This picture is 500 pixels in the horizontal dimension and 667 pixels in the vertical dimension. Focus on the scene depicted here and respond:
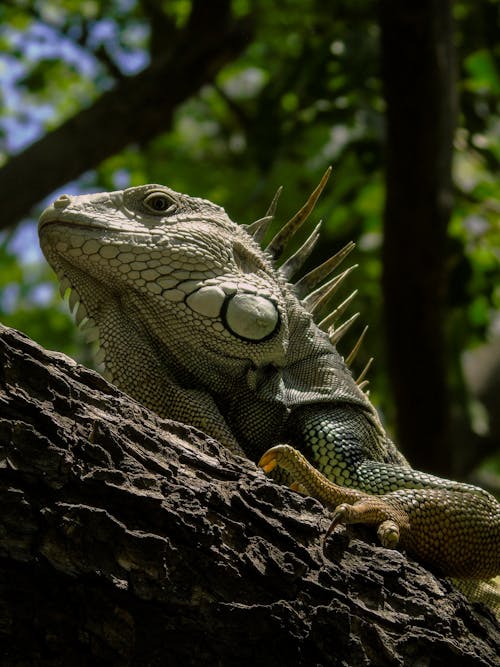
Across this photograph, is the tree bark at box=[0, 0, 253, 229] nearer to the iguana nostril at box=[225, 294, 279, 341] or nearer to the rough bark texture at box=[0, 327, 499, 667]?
the iguana nostril at box=[225, 294, 279, 341]

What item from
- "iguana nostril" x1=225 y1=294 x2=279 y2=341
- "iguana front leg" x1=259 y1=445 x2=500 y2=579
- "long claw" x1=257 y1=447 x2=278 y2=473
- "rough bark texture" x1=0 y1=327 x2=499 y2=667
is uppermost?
"iguana nostril" x1=225 y1=294 x2=279 y2=341

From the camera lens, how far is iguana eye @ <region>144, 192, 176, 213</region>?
4.14m

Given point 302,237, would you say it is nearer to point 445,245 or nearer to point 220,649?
point 445,245

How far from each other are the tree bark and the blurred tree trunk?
2.54 meters

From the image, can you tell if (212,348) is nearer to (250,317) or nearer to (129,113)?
(250,317)

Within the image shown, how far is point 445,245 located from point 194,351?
13.6ft

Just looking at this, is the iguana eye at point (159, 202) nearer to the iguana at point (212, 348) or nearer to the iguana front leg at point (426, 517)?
the iguana at point (212, 348)

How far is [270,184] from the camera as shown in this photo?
8.77 m

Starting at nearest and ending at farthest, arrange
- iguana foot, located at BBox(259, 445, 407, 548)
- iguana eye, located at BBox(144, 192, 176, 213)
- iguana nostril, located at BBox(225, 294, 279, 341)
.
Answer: iguana foot, located at BBox(259, 445, 407, 548) → iguana nostril, located at BBox(225, 294, 279, 341) → iguana eye, located at BBox(144, 192, 176, 213)

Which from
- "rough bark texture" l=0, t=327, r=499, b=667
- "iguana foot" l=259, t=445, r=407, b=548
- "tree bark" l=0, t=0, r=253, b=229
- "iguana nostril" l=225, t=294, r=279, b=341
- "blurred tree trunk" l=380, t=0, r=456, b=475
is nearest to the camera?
"rough bark texture" l=0, t=327, r=499, b=667

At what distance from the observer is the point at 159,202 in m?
4.17

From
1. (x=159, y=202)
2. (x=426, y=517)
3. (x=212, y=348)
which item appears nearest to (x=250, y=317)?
(x=212, y=348)

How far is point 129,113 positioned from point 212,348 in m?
5.45

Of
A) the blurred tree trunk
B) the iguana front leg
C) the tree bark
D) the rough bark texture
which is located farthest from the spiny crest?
the tree bark
